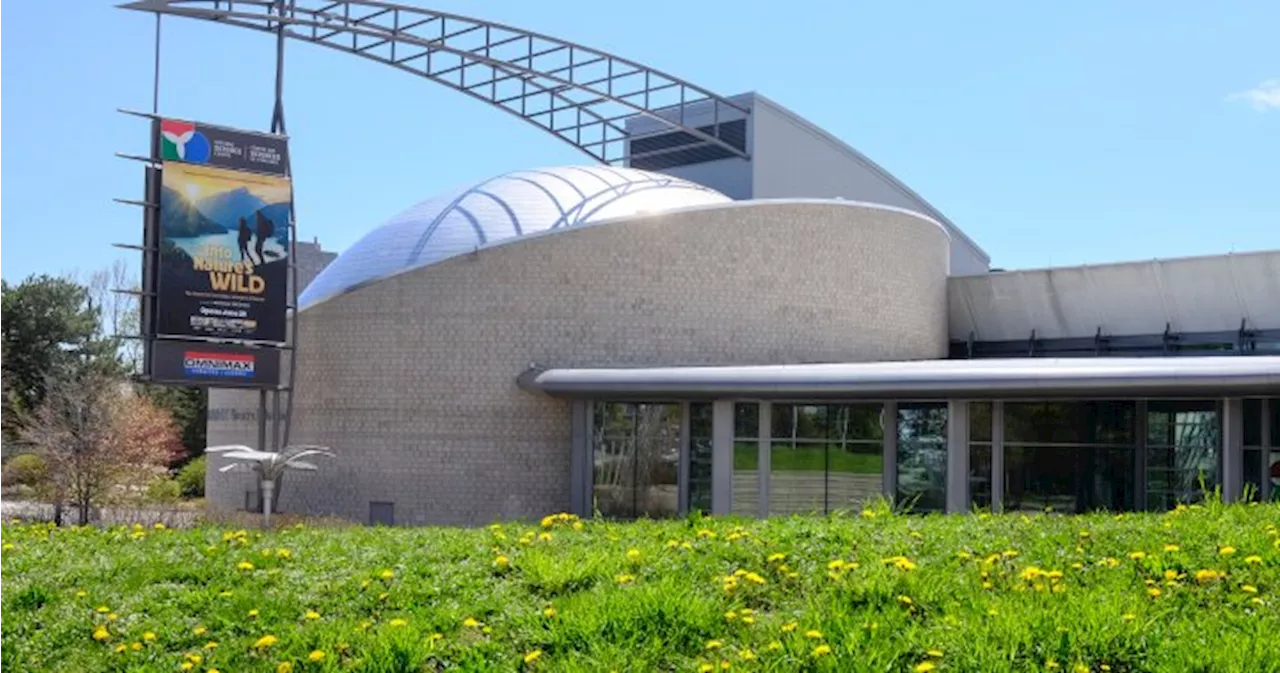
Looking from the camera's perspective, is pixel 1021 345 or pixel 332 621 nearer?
pixel 332 621

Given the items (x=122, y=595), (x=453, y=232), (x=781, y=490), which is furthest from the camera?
(x=453, y=232)

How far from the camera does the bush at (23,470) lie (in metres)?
47.1

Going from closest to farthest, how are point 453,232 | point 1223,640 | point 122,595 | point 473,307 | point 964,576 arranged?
point 1223,640 → point 964,576 → point 122,595 → point 473,307 → point 453,232

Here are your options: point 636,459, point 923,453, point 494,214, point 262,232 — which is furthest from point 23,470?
point 923,453

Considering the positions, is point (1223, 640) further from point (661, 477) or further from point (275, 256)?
point (275, 256)

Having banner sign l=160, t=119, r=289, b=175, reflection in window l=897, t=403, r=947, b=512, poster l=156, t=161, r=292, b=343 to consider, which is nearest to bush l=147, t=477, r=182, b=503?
poster l=156, t=161, r=292, b=343

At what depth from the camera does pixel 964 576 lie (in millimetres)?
8344

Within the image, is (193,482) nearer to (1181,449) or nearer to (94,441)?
(94,441)

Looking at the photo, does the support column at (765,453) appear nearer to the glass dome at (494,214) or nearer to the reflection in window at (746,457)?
the reflection in window at (746,457)

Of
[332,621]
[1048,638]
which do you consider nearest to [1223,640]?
[1048,638]

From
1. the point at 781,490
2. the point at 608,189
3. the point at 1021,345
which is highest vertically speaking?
the point at 608,189

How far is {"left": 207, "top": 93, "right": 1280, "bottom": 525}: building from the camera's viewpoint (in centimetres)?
2731

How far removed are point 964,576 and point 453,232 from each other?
26.8 meters

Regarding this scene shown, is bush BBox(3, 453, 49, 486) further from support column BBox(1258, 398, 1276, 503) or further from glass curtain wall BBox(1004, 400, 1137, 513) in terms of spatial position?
support column BBox(1258, 398, 1276, 503)
